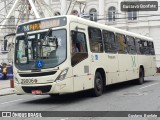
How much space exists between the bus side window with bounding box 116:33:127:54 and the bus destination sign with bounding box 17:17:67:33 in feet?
17.1

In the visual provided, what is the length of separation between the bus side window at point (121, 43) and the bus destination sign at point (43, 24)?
17.1 feet

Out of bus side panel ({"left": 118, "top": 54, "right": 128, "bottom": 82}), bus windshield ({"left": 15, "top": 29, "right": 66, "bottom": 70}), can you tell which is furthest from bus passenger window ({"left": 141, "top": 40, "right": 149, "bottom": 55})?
bus windshield ({"left": 15, "top": 29, "right": 66, "bottom": 70})

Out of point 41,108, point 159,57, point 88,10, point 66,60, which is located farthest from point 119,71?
point 88,10

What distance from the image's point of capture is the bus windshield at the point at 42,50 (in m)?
13.4

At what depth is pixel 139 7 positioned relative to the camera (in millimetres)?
49719

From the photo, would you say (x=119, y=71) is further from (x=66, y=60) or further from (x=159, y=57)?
(x=159, y=57)

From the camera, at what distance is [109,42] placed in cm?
1714

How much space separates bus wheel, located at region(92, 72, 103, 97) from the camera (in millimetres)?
15375

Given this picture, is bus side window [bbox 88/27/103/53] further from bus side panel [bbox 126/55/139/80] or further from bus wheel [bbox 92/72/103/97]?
bus side panel [bbox 126/55/139/80]

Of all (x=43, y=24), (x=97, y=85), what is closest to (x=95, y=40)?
(x=97, y=85)

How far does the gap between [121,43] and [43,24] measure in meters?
5.95

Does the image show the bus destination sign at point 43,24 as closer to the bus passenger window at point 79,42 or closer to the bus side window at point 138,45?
the bus passenger window at point 79,42

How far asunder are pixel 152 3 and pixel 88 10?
1033 cm

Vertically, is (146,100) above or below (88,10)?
below
